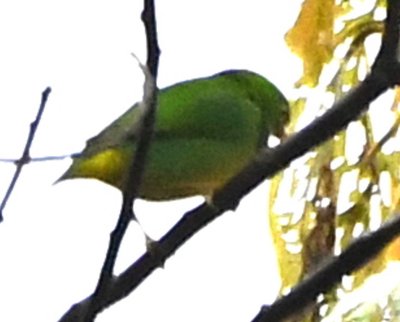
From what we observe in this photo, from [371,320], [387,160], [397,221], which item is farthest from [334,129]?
[387,160]

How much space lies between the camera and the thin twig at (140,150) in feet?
2.44

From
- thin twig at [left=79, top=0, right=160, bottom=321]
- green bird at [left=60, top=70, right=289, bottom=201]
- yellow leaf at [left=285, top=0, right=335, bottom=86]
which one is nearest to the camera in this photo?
thin twig at [left=79, top=0, right=160, bottom=321]

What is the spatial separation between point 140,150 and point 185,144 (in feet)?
2.74

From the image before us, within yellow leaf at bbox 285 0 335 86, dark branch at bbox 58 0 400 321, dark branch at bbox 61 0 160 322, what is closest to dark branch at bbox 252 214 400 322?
dark branch at bbox 58 0 400 321

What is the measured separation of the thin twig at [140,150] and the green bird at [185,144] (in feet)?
2.07

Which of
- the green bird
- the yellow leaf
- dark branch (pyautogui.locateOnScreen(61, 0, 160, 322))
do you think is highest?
the green bird

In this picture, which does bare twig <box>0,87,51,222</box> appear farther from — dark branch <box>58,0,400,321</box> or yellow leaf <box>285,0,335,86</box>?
yellow leaf <box>285,0,335,86</box>

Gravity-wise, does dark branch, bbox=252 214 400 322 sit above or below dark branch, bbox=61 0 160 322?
below

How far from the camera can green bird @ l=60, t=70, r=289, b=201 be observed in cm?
146

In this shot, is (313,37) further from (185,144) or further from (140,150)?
(140,150)

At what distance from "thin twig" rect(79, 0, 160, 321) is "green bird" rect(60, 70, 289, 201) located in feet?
2.07

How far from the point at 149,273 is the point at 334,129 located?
221 mm

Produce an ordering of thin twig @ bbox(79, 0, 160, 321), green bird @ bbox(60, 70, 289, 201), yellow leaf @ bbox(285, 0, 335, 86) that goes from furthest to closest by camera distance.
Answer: green bird @ bbox(60, 70, 289, 201) < yellow leaf @ bbox(285, 0, 335, 86) < thin twig @ bbox(79, 0, 160, 321)

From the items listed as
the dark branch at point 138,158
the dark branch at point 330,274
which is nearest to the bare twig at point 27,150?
the dark branch at point 138,158
